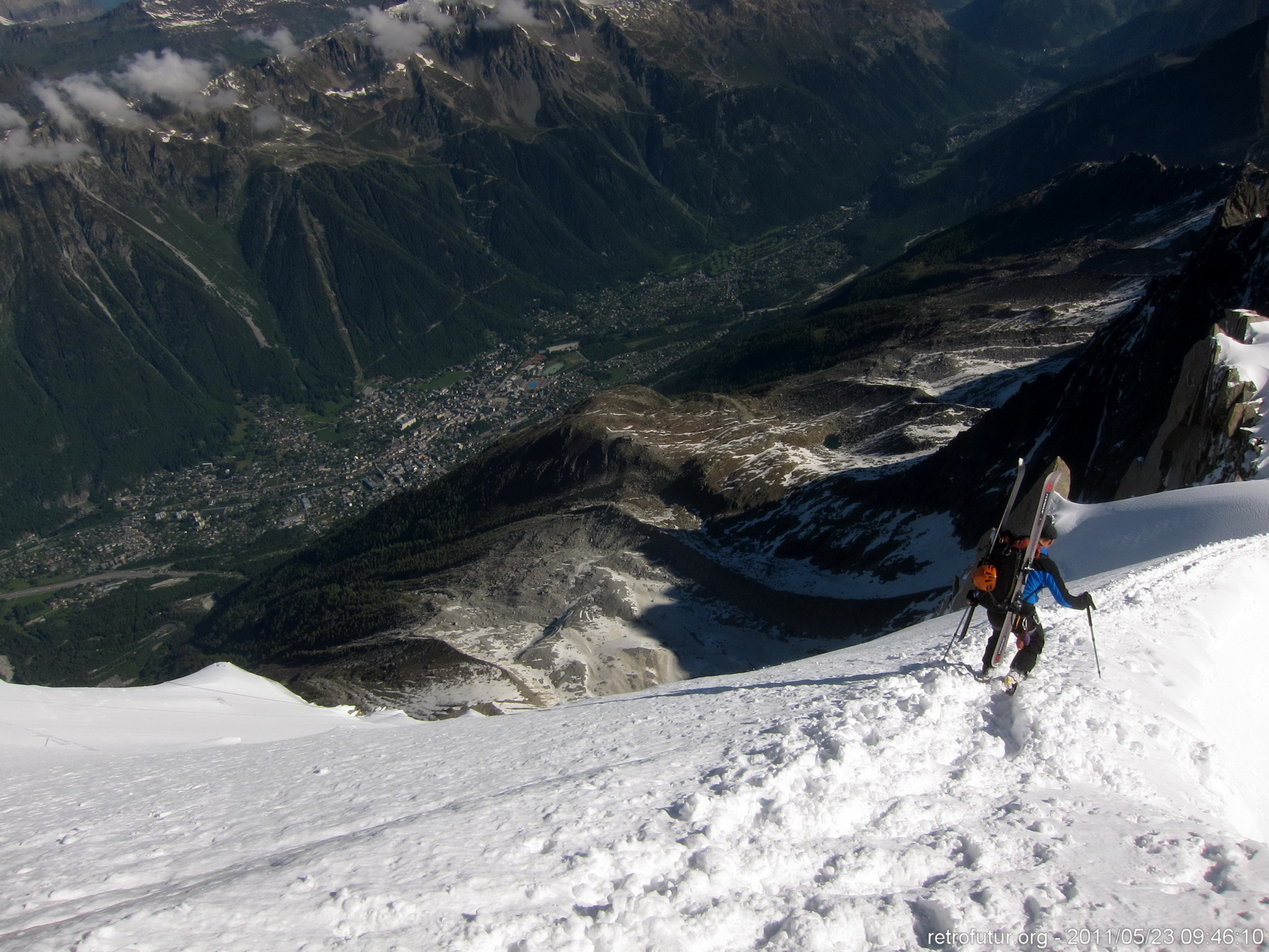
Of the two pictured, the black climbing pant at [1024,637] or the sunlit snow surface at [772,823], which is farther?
the black climbing pant at [1024,637]

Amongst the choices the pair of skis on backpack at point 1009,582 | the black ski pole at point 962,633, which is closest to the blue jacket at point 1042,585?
the pair of skis on backpack at point 1009,582

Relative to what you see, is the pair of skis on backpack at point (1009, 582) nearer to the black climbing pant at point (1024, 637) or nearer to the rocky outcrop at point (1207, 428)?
the black climbing pant at point (1024, 637)

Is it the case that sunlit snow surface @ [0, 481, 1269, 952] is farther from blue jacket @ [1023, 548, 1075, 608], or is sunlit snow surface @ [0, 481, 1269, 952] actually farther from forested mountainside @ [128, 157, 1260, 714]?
forested mountainside @ [128, 157, 1260, 714]

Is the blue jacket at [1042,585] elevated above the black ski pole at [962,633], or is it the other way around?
the blue jacket at [1042,585]

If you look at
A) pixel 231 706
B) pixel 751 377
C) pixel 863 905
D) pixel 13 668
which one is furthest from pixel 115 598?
pixel 863 905

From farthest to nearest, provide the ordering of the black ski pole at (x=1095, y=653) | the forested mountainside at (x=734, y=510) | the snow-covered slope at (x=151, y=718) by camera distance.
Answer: the forested mountainside at (x=734, y=510)
the snow-covered slope at (x=151, y=718)
the black ski pole at (x=1095, y=653)

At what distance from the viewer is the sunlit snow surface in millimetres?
8898

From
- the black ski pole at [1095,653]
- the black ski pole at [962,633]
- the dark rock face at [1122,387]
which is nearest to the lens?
the black ski pole at [1095,653]

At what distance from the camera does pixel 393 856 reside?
34.4 feet

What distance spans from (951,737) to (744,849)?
164 inches

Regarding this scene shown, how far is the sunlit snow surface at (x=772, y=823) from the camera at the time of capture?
29.2 feet

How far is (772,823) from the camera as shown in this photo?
10.7 metres

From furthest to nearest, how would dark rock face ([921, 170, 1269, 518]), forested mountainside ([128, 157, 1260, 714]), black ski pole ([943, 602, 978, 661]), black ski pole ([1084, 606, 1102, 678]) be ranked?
forested mountainside ([128, 157, 1260, 714]) → dark rock face ([921, 170, 1269, 518]) → black ski pole ([943, 602, 978, 661]) → black ski pole ([1084, 606, 1102, 678])

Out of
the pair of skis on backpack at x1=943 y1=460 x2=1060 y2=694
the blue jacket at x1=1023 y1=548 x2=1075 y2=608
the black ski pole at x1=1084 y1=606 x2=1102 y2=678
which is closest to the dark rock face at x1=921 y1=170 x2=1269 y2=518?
the black ski pole at x1=1084 y1=606 x2=1102 y2=678
